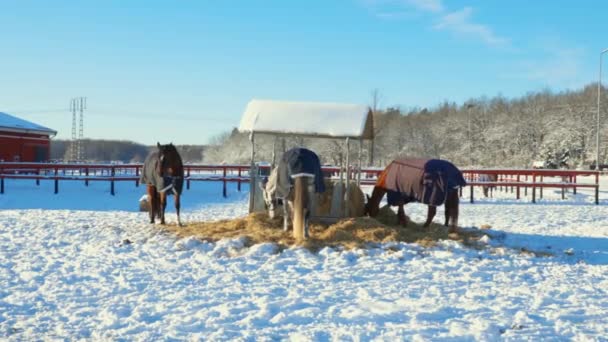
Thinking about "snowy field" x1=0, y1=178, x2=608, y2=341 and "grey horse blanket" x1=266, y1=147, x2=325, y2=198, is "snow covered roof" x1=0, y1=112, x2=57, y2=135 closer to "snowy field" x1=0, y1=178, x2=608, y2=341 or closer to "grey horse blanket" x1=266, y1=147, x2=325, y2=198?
"snowy field" x1=0, y1=178, x2=608, y2=341

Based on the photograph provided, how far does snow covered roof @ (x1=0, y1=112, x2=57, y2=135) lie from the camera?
28047 millimetres

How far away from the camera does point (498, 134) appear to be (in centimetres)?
6134

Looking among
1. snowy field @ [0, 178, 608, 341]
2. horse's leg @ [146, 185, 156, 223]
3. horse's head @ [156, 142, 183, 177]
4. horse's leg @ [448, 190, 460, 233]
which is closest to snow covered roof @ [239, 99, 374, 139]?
horse's head @ [156, 142, 183, 177]

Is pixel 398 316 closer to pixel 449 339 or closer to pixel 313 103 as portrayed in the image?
pixel 449 339

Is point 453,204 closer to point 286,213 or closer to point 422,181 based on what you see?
point 422,181

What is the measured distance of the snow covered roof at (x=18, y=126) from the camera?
28.0m

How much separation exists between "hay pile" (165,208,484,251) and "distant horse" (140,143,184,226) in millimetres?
639

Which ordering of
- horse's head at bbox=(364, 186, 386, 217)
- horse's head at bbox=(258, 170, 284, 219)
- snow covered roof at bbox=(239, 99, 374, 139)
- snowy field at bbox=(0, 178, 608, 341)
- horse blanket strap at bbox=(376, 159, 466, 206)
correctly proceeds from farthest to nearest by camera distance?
horse's head at bbox=(364, 186, 386, 217), snow covered roof at bbox=(239, 99, 374, 139), horse's head at bbox=(258, 170, 284, 219), horse blanket strap at bbox=(376, 159, 466, 206), snowy field at bbox=(0, 178, 608, 341)

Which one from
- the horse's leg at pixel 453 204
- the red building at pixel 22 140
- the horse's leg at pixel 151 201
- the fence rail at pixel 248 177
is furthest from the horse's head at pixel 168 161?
the red building at pixel 22 140

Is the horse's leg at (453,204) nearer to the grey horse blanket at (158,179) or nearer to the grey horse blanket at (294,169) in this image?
the grey horse blanket at (294,169)

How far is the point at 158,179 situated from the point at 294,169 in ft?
9.27

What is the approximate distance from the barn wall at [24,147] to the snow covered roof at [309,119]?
22.1 metres

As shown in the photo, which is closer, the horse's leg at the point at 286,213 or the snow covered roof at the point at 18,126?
the horse's leg at the point at 286,213

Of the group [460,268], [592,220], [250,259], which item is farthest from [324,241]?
[592,220]
